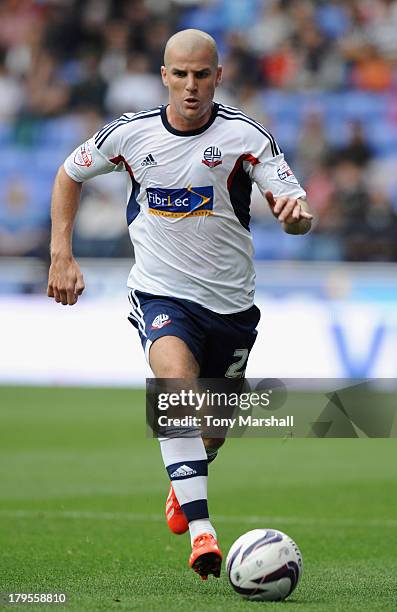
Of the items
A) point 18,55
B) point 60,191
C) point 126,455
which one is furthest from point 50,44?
point 60,191

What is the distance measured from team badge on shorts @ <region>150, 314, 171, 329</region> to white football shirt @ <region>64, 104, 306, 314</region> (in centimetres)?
19

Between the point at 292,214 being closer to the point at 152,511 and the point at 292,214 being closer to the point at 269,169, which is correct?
the point at 269,169

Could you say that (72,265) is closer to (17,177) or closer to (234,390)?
(234,390)

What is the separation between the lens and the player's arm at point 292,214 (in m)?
5.59

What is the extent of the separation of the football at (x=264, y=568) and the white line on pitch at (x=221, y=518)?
8.68 feet

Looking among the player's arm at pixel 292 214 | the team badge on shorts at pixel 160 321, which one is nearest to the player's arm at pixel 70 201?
the team badge on shorts at pixel 160 321

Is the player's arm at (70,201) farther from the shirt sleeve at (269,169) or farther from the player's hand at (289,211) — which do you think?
the player's hand at (289,211)

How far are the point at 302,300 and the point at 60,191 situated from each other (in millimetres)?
9303

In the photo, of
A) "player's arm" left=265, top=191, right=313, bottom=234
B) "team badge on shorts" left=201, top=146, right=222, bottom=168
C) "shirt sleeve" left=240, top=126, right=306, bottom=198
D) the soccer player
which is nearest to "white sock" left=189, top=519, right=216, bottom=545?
the soccer player

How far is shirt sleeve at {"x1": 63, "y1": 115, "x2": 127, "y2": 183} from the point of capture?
636 cm

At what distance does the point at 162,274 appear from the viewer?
6305mm

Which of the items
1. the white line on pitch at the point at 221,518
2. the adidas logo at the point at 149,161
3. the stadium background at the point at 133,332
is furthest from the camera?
the white line on pitch at the point at 221,518

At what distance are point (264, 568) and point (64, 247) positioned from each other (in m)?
1.94

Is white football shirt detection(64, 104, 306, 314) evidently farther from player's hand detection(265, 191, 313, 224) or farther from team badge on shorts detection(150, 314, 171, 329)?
player's hand detection(265, 191, 313, 224)
